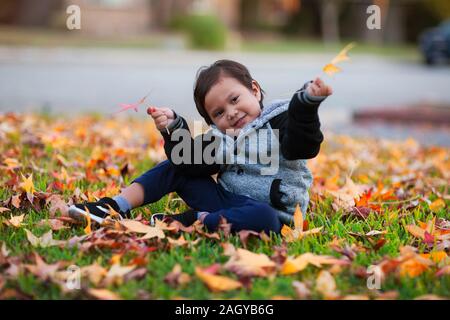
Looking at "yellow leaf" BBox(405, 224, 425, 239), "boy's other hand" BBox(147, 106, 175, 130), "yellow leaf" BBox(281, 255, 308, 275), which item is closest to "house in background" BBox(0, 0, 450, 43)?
"boy's other hand" BBox(147, 106, 175, 130)

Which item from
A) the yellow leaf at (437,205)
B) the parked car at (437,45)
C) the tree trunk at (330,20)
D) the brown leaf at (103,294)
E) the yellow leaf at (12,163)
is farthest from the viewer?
the tree trunk at (330,20)

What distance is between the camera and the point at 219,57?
18.6m

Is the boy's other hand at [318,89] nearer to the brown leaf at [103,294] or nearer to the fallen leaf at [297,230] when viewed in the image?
the fallen leaf at [297,230]

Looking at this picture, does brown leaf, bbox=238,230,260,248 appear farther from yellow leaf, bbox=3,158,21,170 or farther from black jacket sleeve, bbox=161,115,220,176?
A: yellow leaf, bbox=3,158,21,170

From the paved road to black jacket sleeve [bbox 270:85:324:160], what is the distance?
4839 mm

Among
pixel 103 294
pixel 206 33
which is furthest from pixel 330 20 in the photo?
pixel 103 294

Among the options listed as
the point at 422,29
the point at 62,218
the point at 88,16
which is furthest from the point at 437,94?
the point at 422,29

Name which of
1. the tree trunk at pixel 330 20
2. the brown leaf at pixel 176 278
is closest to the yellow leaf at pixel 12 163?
the brown leaf at pixel 176 278

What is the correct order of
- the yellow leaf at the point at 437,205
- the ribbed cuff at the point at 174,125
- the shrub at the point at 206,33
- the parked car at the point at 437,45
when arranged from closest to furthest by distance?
the ribbed cuff at the point at 174,125 < the yellow leaf at the point at 437,205 < the parked car at the point at 437,45 < the shrub at the point at 206,33

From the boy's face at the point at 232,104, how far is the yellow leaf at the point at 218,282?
86 centimetres

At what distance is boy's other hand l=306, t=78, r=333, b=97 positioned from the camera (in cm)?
246

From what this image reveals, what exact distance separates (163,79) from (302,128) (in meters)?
10.5

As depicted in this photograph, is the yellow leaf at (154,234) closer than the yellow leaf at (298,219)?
Yes

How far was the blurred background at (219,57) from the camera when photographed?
864 centimetres
